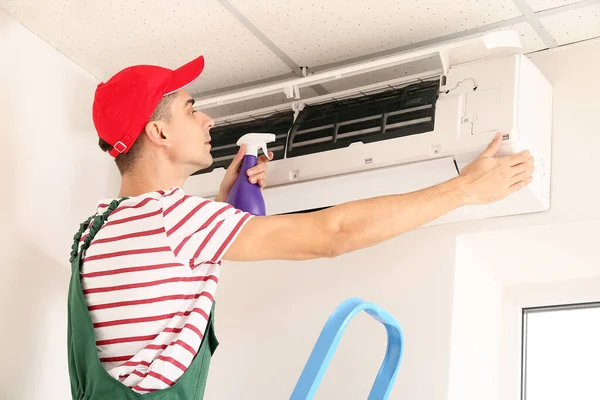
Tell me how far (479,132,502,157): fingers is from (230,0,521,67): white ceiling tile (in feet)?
1.02

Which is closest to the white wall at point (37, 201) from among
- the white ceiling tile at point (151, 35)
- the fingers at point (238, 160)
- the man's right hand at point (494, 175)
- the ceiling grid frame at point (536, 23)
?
the white ceiling tile at point (151, 35)

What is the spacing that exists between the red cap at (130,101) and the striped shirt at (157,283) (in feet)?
0.64

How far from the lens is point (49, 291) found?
192 centimetres

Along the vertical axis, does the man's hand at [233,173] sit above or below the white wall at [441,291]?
above

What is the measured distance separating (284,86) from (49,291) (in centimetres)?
76

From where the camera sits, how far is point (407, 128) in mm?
1751

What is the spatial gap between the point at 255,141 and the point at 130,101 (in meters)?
0.38

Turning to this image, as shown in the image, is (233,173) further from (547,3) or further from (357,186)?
(547,3)

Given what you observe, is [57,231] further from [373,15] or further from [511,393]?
[511,393]

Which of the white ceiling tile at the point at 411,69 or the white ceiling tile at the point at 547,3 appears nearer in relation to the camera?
the white ceiling tile at the point at 547,3

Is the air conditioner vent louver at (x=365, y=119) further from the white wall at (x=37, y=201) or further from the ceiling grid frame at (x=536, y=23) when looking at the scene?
the white wall at (x=37, y=201)

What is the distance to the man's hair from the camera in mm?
1584

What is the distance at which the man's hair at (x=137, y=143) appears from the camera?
5.20 feet

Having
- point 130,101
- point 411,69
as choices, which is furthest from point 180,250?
point 411,69
